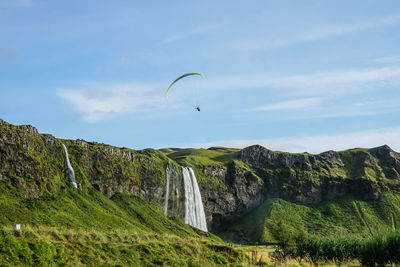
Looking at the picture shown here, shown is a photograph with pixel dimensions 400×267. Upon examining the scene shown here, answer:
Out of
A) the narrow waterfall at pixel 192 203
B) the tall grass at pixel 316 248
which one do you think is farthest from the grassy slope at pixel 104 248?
the narrow waterfall at pixel 192 203

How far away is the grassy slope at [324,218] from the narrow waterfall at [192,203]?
9.99m

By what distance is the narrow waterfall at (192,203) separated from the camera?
13150cm

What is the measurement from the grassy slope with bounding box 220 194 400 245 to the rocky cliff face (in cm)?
444

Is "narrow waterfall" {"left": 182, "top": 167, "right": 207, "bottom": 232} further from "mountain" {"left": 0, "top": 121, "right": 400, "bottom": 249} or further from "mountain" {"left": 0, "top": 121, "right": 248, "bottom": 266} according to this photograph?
"mountain" {"left": 0, "top": 121, "right": 248, "bottom": 266}

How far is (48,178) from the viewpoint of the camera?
9038cm

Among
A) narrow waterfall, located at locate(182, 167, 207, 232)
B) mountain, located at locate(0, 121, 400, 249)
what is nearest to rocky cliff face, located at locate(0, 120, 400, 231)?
mountain, located at locate(0, 121, 400, 249)

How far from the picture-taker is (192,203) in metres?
135

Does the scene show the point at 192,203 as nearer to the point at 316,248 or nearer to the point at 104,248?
the point at 316,248

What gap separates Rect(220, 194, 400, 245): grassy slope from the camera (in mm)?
135250

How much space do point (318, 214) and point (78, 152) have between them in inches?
3503

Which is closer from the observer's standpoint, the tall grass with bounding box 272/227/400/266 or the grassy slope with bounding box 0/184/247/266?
the grassy slope with bounding box 0/184/247/266

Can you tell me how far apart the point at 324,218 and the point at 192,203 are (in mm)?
48288

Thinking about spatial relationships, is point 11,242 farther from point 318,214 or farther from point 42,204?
point 318,214

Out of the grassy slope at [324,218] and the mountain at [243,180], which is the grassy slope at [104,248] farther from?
the grassy slope at [324,218]
